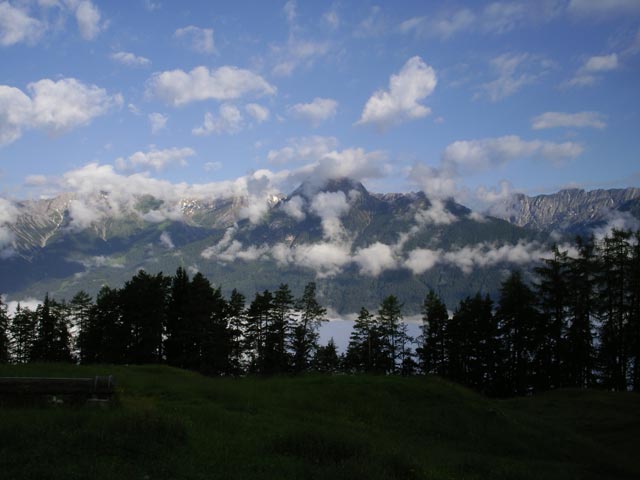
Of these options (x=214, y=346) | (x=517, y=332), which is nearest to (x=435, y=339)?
(x=517, y=332)

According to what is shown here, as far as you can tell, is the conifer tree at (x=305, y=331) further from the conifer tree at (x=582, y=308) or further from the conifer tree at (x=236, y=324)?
the conifer tree at (x=582, y=308)

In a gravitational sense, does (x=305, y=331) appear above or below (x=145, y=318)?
below

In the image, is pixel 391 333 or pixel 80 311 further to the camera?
pixel 80 311

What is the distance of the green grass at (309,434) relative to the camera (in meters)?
11.9

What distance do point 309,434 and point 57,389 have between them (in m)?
9.02


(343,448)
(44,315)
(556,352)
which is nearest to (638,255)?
(556,352)

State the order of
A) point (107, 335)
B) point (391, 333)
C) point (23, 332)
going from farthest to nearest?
point (23, 332), point (391, 333), point (107, 335)

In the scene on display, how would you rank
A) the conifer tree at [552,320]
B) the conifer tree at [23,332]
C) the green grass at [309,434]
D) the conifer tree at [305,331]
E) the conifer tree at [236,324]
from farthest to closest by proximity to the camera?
1. the conifer tree at [23,332]
2. the conifer tree at [305,331]
3. the conifer tree at [236,324]
4. the conifer tree at [552,320]
5. the green grass at [309,434]

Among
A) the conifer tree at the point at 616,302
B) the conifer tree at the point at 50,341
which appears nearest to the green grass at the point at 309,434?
the conifer tree at the point at 616,302

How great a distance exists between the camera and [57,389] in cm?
1638

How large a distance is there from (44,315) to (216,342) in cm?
2944

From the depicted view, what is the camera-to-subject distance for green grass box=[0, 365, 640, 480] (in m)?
11.9

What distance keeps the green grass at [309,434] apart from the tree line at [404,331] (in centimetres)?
1621

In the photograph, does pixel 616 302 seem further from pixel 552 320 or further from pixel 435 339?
pixel 435 339
